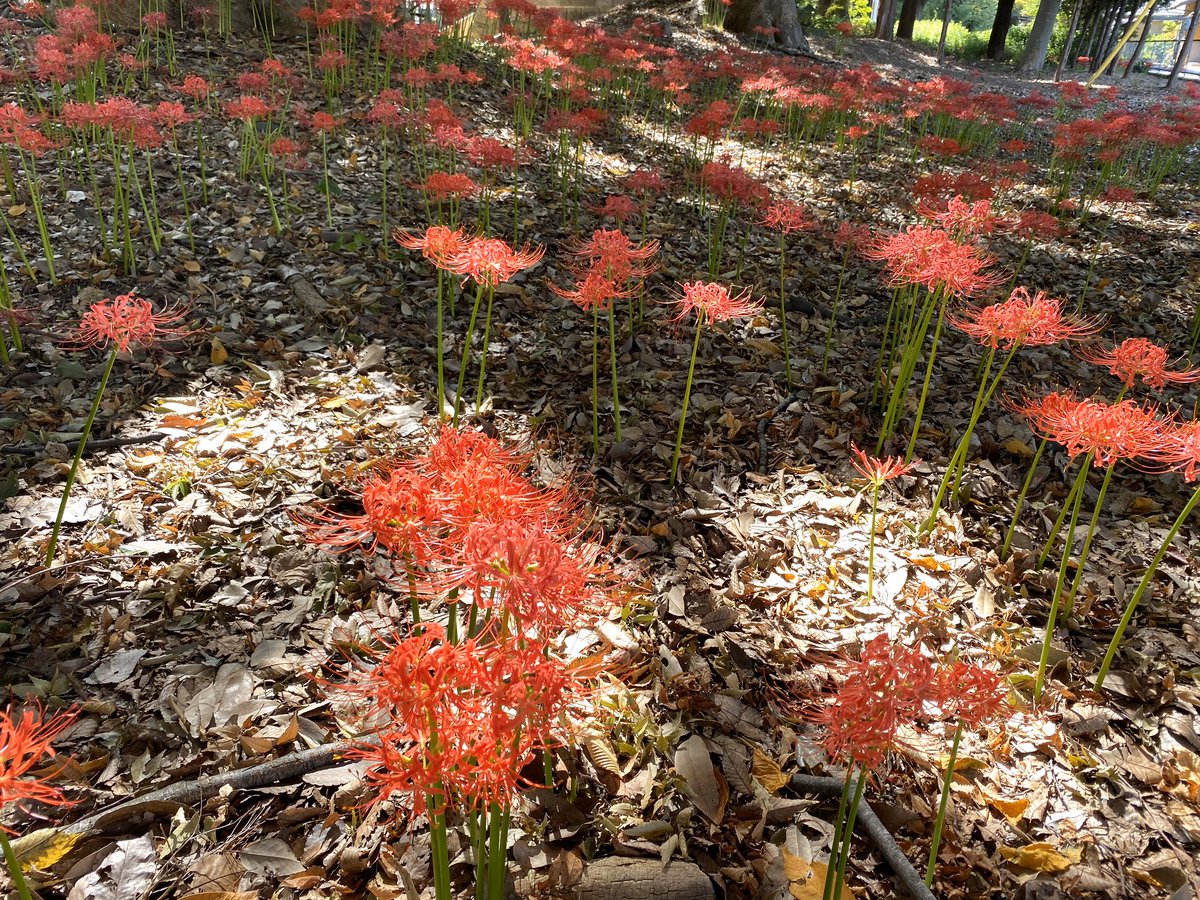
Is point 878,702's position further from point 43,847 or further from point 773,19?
point 773,19

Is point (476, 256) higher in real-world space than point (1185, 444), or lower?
higher

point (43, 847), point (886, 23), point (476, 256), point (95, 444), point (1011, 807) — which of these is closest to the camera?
point (43, 847)

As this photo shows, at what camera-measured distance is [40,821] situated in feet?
5.84

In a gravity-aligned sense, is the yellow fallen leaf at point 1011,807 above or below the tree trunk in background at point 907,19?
below

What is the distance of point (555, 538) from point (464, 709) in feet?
1.35

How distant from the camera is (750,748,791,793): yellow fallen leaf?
2.03 metres

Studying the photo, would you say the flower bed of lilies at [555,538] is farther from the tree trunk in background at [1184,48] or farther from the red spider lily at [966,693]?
the tree trunk in background at [1184,48]

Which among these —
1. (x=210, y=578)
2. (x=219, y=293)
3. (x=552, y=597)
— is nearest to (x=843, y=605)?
(x=552, y=597)

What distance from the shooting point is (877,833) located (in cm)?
186

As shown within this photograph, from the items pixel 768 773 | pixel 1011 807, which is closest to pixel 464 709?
pixel 768 773

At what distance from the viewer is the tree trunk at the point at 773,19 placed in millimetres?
13594

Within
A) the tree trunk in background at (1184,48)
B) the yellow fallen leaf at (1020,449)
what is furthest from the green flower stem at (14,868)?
the tree trunk in background at (1184,48)

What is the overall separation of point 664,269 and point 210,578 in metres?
3.65

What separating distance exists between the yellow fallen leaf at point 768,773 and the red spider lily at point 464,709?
46.8 inches
